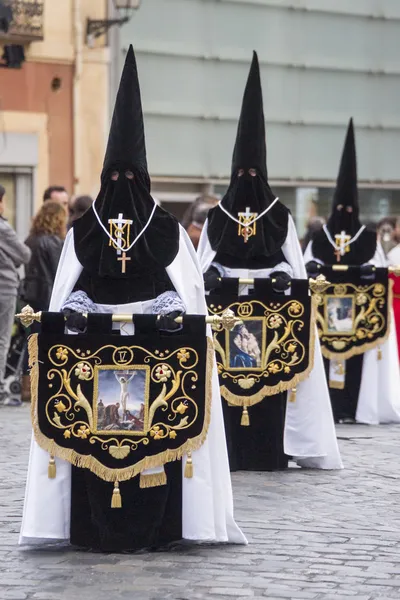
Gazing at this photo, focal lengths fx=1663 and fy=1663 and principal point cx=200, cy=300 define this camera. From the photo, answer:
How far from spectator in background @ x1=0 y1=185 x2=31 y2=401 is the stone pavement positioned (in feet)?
13.3

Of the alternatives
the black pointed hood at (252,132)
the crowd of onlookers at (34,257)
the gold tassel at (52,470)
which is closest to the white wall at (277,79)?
the crowd of onlookers at (34,257)

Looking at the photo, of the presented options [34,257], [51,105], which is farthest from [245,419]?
[51,105]

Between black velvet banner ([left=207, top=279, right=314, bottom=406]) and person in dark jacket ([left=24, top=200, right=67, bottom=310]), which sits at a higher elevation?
person in dark jacket ([left=24, top=200, right=67, bottom=310])

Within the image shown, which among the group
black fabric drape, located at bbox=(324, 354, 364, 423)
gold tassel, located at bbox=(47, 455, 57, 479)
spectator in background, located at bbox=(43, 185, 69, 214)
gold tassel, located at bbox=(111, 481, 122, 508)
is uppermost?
spectator in background, located at bbox=(43, 185, 69, 214)

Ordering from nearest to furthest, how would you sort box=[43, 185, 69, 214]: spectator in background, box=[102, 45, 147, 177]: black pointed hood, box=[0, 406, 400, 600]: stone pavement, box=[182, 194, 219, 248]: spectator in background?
box=[0, 406, 400, 600]: stone pavement
box=[102, 45, 147, 177]: black pointed hood
box=[182, 194, 219, 248]: spectator in background
box=[43, 185, 69, 214]: spectator in background

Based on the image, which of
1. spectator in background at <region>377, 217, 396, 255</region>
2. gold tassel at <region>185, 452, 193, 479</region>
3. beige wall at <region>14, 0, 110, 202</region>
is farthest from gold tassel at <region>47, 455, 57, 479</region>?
beige wall at <region>14, 0, 110, 202</region>

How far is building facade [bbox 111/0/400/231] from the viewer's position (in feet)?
80.9

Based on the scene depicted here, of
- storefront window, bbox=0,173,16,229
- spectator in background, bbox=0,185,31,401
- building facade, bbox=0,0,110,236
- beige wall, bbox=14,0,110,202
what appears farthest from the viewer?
beige wall, bbox=14,0,110,202

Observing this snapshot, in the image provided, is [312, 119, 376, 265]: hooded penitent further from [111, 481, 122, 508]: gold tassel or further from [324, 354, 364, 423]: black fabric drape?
[111, 481, 122, 508]: gold tassel

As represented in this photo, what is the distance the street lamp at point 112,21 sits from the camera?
70.2 ft

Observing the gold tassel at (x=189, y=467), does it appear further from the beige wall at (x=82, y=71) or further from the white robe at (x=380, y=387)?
the beige wall at (x=82, y=71)

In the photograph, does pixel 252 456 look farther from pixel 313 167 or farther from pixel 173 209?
pixel 313 167

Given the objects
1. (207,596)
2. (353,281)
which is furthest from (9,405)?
(207,596)

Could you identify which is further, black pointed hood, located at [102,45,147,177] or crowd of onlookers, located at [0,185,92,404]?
crowd of onlookers, located at [0,185,92,404]
